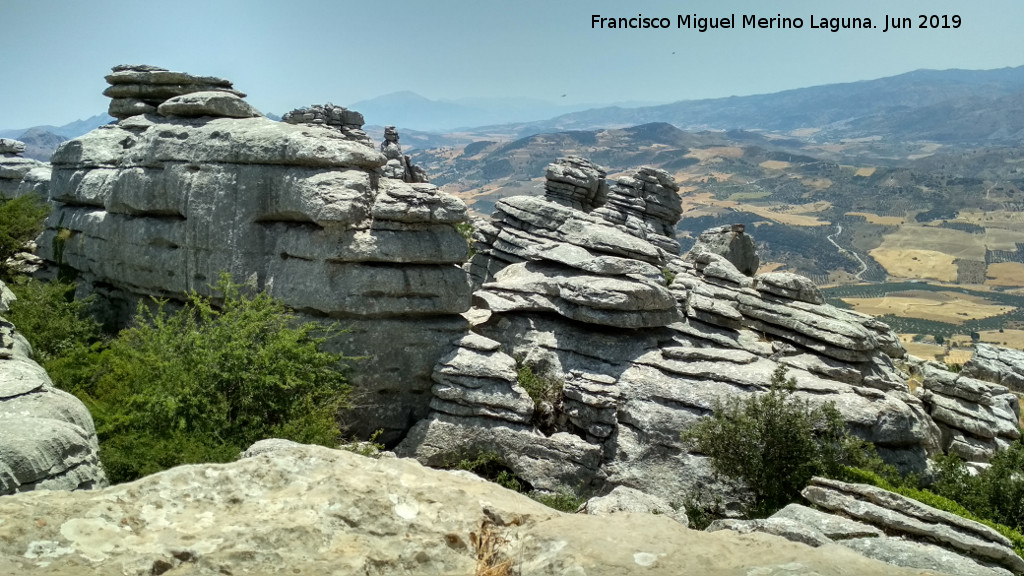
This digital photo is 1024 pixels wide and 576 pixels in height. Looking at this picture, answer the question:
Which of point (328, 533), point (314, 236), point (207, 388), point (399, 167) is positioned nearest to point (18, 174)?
point (399, 167)

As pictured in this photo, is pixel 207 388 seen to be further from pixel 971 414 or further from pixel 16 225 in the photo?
pixel 971 414

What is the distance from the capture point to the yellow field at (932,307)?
546 feet

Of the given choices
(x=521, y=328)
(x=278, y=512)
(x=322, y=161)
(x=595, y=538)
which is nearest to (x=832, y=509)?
(x=595, y=538)

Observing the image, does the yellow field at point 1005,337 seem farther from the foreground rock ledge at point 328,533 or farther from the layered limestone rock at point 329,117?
the foreground rock ledge at point 328,533

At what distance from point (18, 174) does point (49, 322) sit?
98.4ft

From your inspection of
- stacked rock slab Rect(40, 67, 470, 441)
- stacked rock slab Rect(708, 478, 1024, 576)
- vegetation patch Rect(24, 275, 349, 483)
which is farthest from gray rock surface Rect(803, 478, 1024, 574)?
stacked rock slab Rect(40, 67, 470, 441)

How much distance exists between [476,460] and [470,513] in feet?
50.4

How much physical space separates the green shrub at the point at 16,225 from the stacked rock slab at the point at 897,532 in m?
35.2

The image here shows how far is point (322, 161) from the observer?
2458 centimetres

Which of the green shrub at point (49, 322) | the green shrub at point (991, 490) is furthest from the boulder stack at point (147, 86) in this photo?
the green shrub at point (991, 490)

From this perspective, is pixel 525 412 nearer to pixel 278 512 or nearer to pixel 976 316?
pixel 278 512

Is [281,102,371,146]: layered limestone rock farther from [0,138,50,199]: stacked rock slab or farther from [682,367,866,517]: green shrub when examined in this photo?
[682,367,866,517]: green shrub

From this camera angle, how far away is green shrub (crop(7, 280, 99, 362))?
23.9 metres

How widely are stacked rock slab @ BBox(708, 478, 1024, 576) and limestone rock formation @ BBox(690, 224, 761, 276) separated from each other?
101ft
